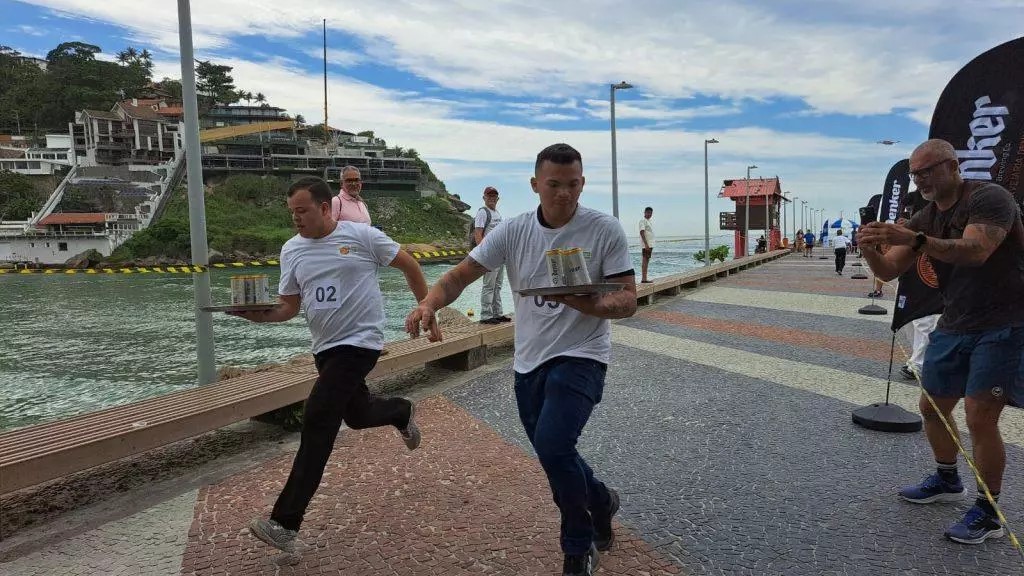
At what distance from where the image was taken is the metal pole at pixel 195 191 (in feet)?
18.7

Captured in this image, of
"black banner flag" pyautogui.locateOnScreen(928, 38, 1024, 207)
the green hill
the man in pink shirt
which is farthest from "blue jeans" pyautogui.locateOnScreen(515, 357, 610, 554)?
the green hill

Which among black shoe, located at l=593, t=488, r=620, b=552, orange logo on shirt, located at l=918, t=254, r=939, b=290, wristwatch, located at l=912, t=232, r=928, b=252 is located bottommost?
black shoe, located at l=593, t=488, r=620, b=552

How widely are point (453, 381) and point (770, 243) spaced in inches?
2819

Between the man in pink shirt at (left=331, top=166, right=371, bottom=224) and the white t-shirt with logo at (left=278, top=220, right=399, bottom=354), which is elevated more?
the man in pink shirt at (left=331, top=166, right=371, bottom=224)

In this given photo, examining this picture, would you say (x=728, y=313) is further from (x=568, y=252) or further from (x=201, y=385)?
(x=568, y=252)


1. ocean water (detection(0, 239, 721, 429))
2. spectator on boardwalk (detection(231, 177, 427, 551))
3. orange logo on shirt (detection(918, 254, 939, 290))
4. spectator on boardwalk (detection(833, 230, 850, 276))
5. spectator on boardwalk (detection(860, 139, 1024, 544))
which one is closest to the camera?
spectator on boardwalk (detection(860, 139, 1024, 544))

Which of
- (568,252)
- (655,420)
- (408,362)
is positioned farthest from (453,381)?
(568,252)

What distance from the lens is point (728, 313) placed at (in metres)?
12.9

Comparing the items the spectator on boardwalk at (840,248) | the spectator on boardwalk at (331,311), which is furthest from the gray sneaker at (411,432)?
the spectator on boardwalk at (840,248)

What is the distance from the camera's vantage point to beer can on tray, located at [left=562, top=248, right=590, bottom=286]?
8.36 ft

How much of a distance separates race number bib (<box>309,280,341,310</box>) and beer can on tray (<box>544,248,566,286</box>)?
137 cm

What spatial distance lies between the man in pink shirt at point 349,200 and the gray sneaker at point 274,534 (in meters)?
4.03

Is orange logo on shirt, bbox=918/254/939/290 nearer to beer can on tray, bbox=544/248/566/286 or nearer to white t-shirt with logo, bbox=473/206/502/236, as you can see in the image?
beer can on tray, bbox=544/248/566/286

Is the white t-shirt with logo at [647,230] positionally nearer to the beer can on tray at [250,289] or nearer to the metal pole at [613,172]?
the metal pole at [613,172]
